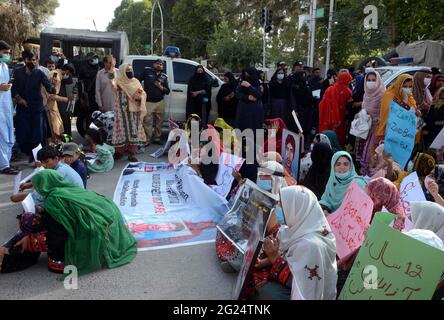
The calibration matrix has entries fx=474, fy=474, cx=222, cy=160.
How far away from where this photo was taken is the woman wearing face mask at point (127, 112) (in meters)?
8.33

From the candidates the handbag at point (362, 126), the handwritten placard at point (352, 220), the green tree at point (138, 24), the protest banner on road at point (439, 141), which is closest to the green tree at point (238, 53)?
the handbag at point (362, 126)

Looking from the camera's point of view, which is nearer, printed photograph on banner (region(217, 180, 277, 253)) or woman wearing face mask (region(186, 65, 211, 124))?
printed photograph on banner (region(217, 180, 277, 253))

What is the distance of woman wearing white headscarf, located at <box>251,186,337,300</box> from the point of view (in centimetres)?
274

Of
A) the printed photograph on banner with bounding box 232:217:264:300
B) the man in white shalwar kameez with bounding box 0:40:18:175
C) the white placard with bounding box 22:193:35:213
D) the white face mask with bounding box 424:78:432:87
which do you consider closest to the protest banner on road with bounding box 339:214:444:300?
the printed photograph on banner with bounding box 232:217:264:300

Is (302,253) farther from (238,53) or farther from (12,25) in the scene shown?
(12,25)

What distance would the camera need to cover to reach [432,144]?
6.29m

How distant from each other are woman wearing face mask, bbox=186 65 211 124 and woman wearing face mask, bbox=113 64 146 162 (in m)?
1.51

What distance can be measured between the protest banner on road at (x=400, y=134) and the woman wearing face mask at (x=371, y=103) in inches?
26.2

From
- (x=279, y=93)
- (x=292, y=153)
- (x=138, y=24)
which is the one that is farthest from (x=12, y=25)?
(x=138, y=24)

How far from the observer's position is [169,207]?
Answer: 19.0 ft

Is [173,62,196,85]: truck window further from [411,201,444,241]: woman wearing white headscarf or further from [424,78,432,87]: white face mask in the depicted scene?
[411,201,444,241]: woman wearing white headscarf
